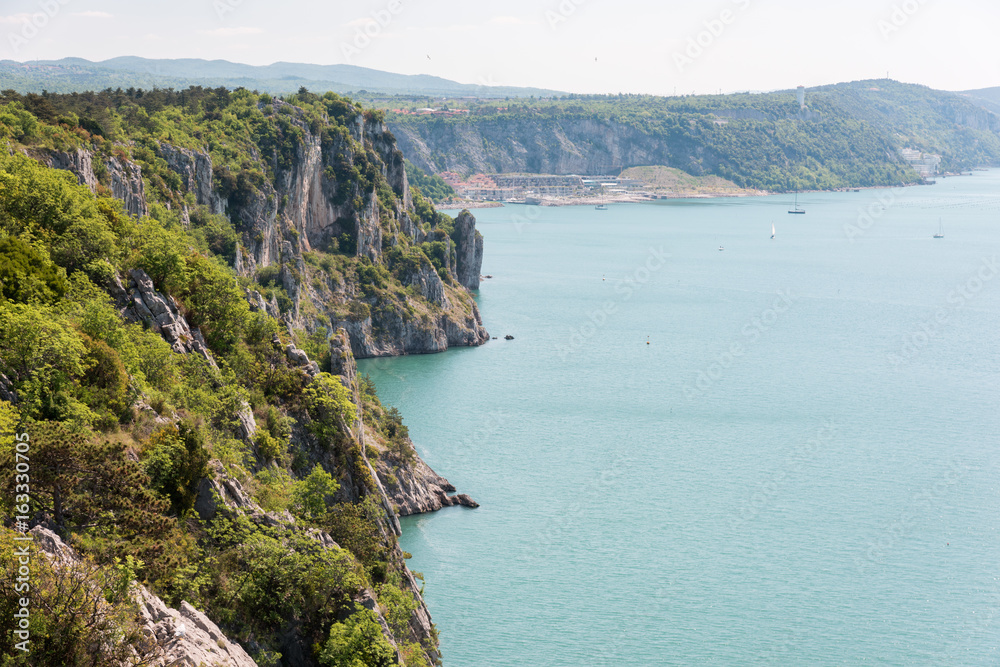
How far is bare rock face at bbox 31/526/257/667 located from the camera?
70.4 feet

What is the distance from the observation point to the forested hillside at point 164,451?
22875mm

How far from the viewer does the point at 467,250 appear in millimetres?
134375

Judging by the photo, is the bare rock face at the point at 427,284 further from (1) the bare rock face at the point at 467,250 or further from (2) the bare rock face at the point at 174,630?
(2) the bare rock face at the point at 174,630

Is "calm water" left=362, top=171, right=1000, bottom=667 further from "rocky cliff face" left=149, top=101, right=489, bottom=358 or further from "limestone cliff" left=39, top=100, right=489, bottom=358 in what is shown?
"limestone cliff" left=39, top=100, right=489, bottom=358

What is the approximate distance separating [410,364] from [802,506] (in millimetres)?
47343

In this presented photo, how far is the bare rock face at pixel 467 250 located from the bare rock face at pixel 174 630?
109 metres

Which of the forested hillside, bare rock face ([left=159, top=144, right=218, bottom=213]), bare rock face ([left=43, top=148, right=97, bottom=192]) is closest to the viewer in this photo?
the forested hillside

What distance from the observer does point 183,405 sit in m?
33.4

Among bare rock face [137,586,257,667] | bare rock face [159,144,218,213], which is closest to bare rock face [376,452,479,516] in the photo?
bare rock face [159,144,218,213]

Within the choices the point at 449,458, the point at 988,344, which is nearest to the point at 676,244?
the point at 988,344

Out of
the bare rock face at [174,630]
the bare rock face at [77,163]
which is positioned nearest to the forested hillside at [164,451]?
the bare rock face at [174,630]

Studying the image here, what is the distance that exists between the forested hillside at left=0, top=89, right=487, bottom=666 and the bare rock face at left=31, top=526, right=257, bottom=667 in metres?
0.06

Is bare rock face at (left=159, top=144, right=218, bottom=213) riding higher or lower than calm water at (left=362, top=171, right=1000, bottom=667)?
higher

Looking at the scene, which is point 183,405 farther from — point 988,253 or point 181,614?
point 988,253
